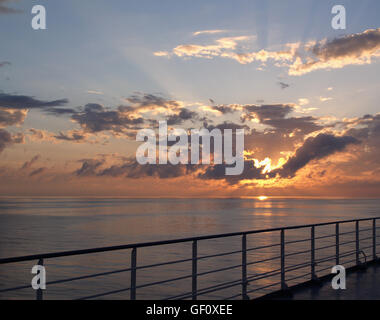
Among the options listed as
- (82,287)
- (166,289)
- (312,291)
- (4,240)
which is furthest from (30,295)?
(4,240)

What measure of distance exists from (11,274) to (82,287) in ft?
17.1

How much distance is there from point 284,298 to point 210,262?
55.9 ft

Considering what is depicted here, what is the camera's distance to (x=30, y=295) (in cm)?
1562

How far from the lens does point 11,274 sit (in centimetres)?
2003

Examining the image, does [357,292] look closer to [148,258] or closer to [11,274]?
[11,274]
